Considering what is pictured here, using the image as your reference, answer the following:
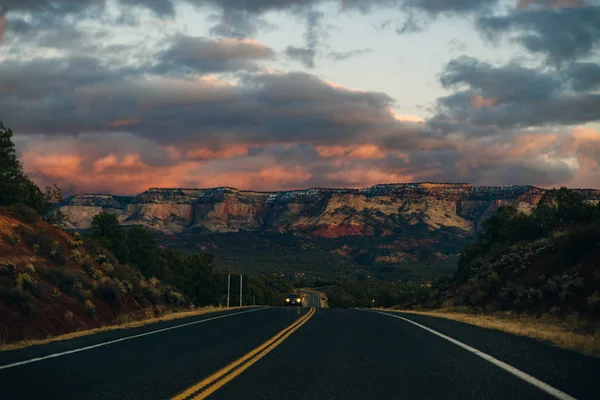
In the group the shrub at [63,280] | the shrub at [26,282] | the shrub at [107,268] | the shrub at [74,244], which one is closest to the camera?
the shrub at [26,282]

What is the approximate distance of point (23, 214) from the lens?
36.4 meters

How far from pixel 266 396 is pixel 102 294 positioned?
84.7 ft

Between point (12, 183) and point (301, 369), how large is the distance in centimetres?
3589

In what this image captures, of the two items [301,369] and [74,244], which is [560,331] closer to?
[301,369]

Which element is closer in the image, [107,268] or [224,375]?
[224,375]

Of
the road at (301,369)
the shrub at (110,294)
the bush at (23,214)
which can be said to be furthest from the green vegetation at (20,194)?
the road at (301,369)

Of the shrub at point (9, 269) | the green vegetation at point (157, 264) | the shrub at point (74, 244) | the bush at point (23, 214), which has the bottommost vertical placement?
the green vegetation at point (157, 264)

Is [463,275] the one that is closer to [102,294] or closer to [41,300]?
[102,294]

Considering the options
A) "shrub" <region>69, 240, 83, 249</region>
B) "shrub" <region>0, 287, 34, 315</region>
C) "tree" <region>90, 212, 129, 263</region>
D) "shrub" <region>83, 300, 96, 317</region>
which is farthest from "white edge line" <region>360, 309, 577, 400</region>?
"tree" <region>90, 212, 129, 263</region>

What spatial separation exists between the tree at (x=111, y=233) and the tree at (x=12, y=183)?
25.2 feet

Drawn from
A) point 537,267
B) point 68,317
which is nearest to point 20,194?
point 68,317

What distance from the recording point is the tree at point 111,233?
2132 inches

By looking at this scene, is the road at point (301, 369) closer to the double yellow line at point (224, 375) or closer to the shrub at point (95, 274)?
the double yellow line at point (224, 375)

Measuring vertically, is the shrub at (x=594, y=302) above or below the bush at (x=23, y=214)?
below
